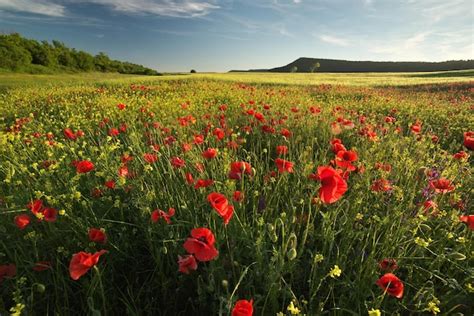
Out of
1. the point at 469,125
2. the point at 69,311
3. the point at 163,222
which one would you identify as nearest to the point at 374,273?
the point at 163,222

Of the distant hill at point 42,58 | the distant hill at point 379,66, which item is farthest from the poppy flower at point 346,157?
the distant hill at point 379,66

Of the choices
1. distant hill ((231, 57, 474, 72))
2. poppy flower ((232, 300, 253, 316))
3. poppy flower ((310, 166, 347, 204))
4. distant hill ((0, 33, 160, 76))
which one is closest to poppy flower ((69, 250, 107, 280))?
poppy flower ((232, 300, 253, 316))

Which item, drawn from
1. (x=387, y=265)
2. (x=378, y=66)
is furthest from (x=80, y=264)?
(x=378, y=66)

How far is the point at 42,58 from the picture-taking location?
126 feet

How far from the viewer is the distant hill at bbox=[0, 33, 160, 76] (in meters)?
33.8

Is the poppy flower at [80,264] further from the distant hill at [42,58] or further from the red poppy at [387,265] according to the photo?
the distant hill at [42,58]

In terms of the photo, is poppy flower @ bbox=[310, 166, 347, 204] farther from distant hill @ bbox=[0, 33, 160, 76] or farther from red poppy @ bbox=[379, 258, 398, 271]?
distant hill @ bbox=[0, 33, 160, 76]

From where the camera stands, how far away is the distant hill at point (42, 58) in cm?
3384

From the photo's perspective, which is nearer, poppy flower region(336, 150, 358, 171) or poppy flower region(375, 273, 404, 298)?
poppy flower region(375, 273, 404, 298)

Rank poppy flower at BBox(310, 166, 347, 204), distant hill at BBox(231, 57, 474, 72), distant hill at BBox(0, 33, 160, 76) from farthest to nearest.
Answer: distant hill at BBox(231, 57, 474, 72), distant hill at BBox(0, 33, 160, 76), poppy flower at BBox(310, 166, 347, 204)

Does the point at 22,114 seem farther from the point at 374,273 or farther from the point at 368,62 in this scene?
the point at 368,62

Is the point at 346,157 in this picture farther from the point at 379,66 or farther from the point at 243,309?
the point at 379,66

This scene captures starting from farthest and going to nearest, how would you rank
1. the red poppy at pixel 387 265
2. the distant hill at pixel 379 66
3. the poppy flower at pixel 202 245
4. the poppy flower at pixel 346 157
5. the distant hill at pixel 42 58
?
the distant hill at pixel 379 66, the distant hill at pixel 42 58, the poppy flower at pixel 346 157, the red poppy at pixel 387 265, the poppy flower at pixel 202 245

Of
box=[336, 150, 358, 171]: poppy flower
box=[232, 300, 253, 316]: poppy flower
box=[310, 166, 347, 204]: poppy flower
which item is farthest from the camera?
box=[336, 150, 358, 171]: poppy flower
